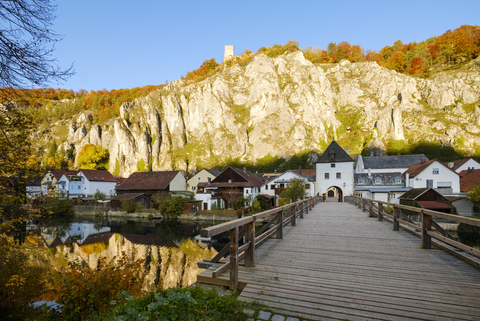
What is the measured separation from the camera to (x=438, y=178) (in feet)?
135

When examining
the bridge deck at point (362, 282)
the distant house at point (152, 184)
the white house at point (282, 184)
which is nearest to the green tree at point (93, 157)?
the distant house at point (152, 184)

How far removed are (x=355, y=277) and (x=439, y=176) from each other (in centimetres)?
4729

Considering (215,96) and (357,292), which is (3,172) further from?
(215,96)

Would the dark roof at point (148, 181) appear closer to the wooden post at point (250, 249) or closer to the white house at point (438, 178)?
the white house at point (438, 178)

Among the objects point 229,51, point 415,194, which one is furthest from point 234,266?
point 229,51

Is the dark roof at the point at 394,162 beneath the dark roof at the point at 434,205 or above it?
above

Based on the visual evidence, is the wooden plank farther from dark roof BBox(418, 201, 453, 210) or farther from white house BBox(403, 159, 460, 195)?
white house BBox(403, 159, 460, 195)

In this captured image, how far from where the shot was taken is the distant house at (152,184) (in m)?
50.8

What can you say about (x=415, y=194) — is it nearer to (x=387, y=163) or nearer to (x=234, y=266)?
(x=387, y=163)

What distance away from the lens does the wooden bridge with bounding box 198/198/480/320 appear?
3.56 meters

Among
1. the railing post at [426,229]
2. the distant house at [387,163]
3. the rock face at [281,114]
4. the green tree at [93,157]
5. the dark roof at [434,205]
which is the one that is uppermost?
the rock face at [281,114]

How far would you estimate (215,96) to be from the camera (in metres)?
92.4

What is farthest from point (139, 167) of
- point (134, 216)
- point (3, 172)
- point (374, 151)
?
point (3, 172)

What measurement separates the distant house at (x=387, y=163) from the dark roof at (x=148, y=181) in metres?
40.5
